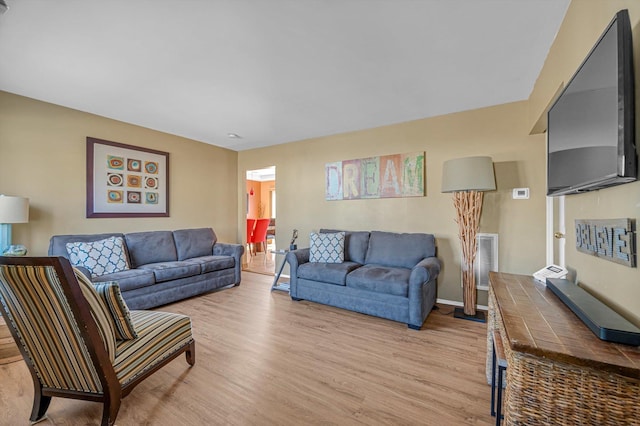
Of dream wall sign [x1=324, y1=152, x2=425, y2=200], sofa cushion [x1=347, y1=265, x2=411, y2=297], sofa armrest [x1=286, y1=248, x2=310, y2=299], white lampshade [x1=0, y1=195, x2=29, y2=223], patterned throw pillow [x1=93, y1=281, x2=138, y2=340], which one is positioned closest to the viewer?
patterned throw pillow [x1=93, y1=281, x2=138, y2=340]

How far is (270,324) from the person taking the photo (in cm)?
284

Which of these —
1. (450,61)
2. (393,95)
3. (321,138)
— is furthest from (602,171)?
(321,138)

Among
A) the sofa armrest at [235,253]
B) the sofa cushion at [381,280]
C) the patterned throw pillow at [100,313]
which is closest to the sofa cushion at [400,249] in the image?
the sofa cushion at [381,280]

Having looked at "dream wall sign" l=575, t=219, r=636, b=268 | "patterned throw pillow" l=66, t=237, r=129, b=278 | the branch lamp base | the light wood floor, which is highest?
"dream wall sign" l=575, t=219, r=636, b=268

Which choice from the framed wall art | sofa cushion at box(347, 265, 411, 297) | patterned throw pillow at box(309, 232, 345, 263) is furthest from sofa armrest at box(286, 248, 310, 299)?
the framed wall art

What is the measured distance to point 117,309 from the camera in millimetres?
1554

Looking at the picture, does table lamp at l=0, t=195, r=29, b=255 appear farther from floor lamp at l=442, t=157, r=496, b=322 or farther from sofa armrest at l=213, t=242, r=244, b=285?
floor lamp at l=442, t=157, r=496, b=322

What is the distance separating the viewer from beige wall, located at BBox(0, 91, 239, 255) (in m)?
2.97

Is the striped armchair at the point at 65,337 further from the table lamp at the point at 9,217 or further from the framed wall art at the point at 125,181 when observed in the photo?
the framed wall art at the point at 125,181

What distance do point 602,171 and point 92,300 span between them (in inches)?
93.7

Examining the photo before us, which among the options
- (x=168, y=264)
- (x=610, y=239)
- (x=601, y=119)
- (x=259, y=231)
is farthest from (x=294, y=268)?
(x=259, y=231)

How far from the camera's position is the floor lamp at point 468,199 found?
277cm

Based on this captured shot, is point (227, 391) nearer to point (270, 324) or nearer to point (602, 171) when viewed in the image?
point (270, 324)

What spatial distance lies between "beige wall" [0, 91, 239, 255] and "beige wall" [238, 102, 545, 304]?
82.8 inches
